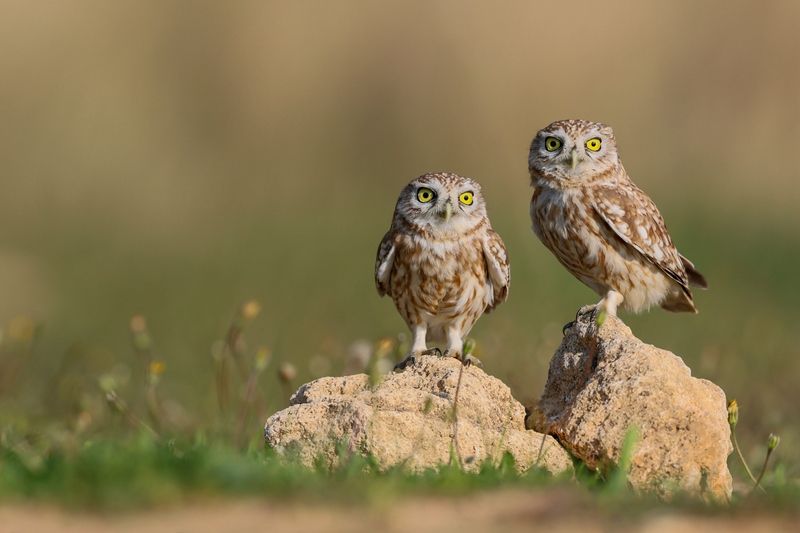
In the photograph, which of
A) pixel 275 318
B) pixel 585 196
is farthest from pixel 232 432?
pixel 275 318

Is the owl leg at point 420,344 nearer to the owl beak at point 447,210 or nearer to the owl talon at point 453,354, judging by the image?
the owl talon at point 453,354

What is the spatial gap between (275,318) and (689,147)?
7.24m

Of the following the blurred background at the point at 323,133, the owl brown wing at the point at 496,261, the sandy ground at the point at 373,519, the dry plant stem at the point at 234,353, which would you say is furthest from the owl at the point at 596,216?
the blurred background at the point at 323,133

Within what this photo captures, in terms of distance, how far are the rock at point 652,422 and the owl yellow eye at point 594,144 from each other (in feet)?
5.38

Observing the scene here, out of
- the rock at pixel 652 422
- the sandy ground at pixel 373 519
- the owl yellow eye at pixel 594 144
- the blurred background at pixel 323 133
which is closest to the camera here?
the sandy ground at pixel 373 519

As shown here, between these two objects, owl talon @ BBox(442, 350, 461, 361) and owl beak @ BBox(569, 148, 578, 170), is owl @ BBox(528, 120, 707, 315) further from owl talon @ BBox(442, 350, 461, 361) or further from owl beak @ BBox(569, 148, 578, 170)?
owl talon @ BBox(442, 350, 461, 361)

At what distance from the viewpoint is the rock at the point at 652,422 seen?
217 inches

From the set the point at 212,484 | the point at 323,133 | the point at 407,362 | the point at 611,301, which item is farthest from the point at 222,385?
the point at 323,133

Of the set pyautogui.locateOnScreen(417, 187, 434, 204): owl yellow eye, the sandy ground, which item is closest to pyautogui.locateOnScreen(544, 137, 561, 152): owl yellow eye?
pyautogui.locateOnScreen(417, 187, 434, 204): owl yellow eye

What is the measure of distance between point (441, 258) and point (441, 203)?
0.28 m

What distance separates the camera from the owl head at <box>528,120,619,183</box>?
7.07 meters

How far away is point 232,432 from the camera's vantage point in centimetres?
758

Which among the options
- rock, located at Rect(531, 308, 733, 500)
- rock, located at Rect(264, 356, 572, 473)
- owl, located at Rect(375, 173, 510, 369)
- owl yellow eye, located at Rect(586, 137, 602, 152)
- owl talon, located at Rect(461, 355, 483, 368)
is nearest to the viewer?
rock, located at Rect(264, 356, 572, 473)

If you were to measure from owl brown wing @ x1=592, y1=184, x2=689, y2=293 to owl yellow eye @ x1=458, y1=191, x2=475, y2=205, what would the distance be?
28.2 inches
